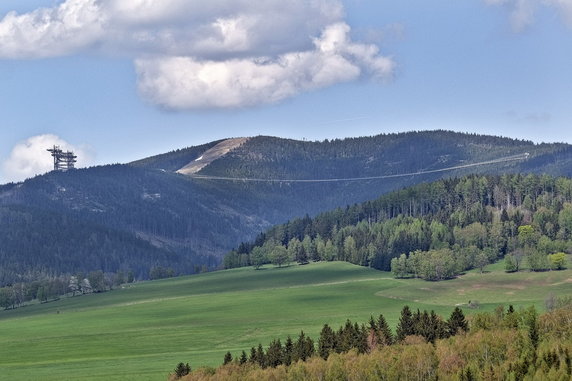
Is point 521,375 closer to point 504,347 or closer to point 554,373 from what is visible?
point 554,373

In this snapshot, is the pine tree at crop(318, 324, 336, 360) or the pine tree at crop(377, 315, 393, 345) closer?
the pine tree at crop(318, 324, 336, 360)

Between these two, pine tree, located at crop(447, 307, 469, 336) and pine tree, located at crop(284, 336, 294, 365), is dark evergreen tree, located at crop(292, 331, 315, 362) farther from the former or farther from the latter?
pine tree, located at crop(447, 307, 469, 336)

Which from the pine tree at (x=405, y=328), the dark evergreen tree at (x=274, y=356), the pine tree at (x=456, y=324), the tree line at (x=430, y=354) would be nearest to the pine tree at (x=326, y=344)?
the tree line at (x=430, y=354)

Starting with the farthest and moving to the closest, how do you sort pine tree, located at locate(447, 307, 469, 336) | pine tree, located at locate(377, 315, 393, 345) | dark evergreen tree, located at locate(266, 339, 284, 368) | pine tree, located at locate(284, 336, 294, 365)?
pine tree, located at locate(447, 307, 469, 336), pine tree, located at locate(377, 315, 393, 345), pine tree, located at locate(284, 336, 294, 365), dark evergreen tree, located at locate(266, 339, 284, 368)

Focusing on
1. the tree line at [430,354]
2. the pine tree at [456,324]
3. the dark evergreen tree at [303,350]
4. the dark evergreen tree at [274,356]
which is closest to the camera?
the tree line at [430,354]

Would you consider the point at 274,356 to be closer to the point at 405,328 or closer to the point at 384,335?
the point at 384,335

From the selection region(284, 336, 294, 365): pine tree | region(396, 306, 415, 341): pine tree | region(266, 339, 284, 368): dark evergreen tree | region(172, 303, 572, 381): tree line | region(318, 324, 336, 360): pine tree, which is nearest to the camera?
region(172, 303, 572, 381): tree line

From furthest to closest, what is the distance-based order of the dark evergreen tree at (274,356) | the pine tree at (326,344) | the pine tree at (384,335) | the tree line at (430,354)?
the pine tree at (384,335), the pine tree at (326,344), the dark evergreen tree at (274,356), the tree line at (430,354)

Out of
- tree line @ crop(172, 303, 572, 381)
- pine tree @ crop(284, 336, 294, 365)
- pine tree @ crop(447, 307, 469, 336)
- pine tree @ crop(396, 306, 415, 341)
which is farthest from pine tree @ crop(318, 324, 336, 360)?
pine tree @ crop(447, 307, 469, 336)

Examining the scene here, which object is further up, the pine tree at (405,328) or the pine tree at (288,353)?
the pine tree at (405,328)

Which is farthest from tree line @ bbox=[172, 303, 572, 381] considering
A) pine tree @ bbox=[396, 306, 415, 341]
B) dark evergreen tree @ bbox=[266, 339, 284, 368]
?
dark evergreen tree @ bbox=[266, 339, 284, 368]

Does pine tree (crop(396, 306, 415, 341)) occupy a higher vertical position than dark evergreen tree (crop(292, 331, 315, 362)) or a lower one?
higher

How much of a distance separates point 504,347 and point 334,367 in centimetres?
2370

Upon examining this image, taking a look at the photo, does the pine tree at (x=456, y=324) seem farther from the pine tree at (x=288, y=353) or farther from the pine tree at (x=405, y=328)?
the pine tree at (x=288, y=353)
